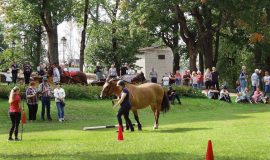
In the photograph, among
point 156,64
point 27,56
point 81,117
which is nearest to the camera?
point 81,117

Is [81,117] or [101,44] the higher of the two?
[101,44]

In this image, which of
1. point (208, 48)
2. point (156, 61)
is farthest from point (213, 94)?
point (156, 61)

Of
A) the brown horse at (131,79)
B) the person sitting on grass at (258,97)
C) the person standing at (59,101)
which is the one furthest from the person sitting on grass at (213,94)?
the person standing at (59,101)

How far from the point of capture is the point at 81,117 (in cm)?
2616

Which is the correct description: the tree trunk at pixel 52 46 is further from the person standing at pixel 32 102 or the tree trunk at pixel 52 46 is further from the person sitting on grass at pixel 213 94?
the person standing at pixel 32 102

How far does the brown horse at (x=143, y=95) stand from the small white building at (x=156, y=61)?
53.8 m

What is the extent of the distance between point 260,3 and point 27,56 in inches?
1407

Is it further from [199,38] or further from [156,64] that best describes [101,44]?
[156,64]

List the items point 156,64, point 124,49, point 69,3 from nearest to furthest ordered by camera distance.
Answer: point 69,3, point 124,49, point 156,64

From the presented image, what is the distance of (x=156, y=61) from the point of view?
77.5 m

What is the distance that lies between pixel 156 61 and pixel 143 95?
57404 millimetres

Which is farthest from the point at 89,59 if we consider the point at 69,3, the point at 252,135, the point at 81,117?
the point at 252,135

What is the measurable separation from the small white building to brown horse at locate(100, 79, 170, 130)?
53801 mm

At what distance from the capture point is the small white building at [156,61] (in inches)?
2997
